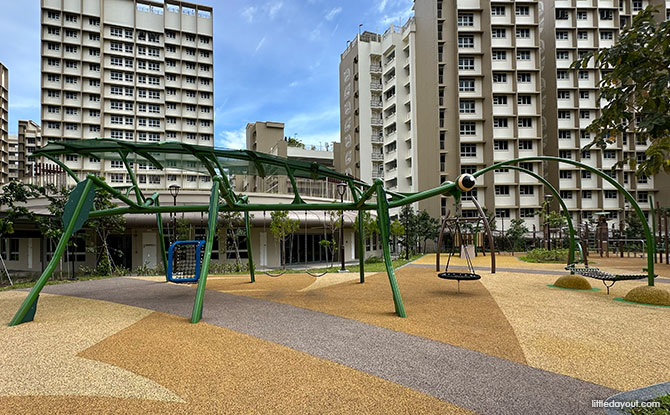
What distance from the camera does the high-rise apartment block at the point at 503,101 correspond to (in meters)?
45.5

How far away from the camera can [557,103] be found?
1889 inches

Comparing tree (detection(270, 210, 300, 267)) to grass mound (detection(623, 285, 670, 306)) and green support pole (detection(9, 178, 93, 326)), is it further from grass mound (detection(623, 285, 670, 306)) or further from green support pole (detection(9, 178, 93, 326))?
grass mound (detection(623, 285, 670, 306))

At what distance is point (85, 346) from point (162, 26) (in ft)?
200

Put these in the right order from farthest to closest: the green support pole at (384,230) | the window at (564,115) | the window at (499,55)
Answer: the window at (564,115), the window at (499,55), the green support pole at (384,230)

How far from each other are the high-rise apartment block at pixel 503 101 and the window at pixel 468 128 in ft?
0.40

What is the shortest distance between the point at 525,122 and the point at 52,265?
4964 cm

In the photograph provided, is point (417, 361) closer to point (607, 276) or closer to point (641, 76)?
point (641, 76)

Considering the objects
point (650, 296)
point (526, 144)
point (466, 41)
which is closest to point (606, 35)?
point (526, 144)

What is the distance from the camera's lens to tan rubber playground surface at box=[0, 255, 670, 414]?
3.78m

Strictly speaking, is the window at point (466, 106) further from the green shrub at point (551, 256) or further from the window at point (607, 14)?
the green shrub at point (551, 256)

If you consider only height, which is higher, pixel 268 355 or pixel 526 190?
pixel 526 190

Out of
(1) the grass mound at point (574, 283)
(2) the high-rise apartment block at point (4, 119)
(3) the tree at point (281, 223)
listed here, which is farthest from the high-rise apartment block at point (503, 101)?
(2) the high-rise apartment block at point (4, 119)

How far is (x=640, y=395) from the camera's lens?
150 inches

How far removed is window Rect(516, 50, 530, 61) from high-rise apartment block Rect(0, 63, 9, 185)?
81.5 meters
